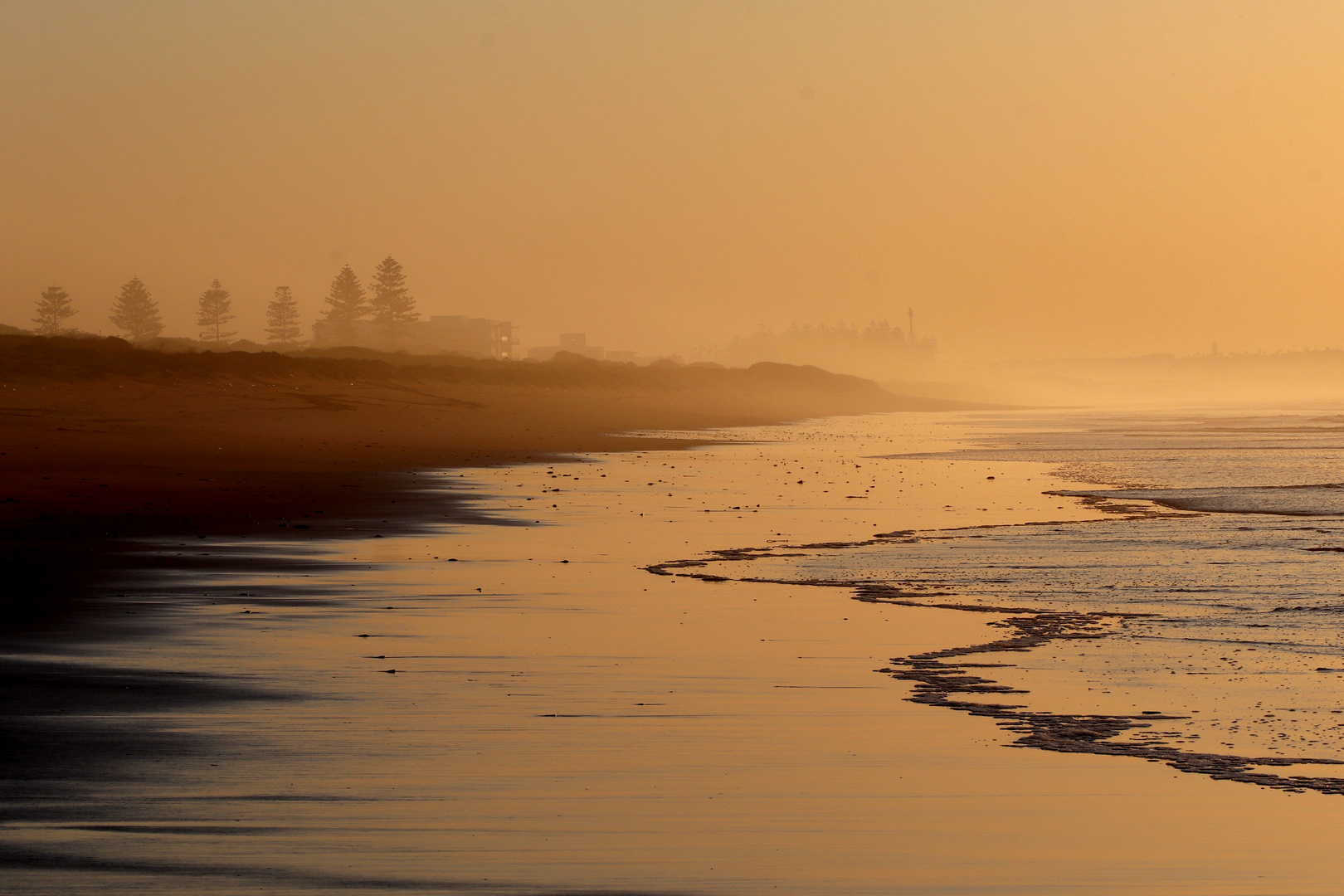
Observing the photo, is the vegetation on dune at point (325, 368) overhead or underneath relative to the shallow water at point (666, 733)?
overhead

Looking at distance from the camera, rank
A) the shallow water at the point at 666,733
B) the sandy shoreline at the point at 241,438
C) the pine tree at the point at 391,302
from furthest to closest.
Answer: the pine tree at the point at 391,302 < the sandy shoreline at the point at 241,438 < the shallow water at the point at 666,733

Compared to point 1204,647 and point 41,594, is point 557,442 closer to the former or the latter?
point 41,594

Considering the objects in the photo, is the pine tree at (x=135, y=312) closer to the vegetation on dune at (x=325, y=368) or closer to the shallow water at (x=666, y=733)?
the vegetation on dune at (x=325, y=368)

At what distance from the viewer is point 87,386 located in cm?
5466

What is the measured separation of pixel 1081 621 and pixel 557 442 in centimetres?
3706

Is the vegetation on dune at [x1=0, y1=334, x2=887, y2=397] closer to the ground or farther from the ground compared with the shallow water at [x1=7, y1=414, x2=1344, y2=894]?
farther from the ground

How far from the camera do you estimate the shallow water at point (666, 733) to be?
223 inches

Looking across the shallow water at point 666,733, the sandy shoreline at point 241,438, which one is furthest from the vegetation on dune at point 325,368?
the shallow water at point 666,733

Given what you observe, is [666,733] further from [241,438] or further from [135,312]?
[135,312]

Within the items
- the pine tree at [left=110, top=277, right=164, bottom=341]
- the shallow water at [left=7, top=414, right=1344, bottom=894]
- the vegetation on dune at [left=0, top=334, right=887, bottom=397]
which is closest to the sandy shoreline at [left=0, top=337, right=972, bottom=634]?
the vegetation on dune at [left=0, top=334, right=887, bottom=397]

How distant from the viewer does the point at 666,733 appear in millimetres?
7805

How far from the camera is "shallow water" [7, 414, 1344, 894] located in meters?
5.67

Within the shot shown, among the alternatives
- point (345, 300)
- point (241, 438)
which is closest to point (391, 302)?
point (345, 300)

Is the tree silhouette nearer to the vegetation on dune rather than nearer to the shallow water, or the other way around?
the vegetation on dune
